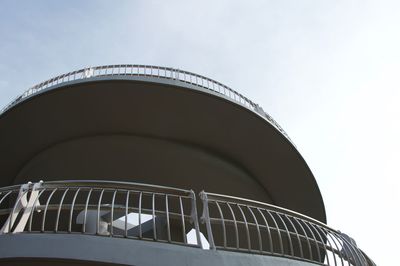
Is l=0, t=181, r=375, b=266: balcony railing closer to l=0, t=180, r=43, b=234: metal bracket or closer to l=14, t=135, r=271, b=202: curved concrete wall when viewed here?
l=0, t=180, r=43, b=234: metal bracket

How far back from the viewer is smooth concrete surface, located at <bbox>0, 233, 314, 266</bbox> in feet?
16.2

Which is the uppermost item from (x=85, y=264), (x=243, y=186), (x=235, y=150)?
(x=235, y=150)

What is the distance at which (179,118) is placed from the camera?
12.0 meters

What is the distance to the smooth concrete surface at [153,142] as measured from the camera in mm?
11547

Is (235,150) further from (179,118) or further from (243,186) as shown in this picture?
(179,118)

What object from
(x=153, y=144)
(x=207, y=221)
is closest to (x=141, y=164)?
(x=153, y=144)

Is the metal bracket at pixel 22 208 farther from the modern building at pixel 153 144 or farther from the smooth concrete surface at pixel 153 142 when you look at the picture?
the smooth concrete surface at pixel 153 142

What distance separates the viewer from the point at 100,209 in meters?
6.63

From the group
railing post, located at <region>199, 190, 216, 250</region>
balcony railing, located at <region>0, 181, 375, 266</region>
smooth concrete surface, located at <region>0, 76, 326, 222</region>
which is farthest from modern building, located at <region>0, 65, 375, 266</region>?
railing post, located at <region>199, 190, 216, 250</region>

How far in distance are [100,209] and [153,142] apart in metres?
6.01

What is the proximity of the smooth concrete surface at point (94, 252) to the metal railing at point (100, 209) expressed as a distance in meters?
0.18

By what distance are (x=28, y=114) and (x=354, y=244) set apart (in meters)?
8.71

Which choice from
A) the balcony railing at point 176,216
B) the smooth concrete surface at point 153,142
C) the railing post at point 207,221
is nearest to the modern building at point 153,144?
the smooth concrete surface at point 153,142

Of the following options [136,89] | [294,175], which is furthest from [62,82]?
[294,175]
